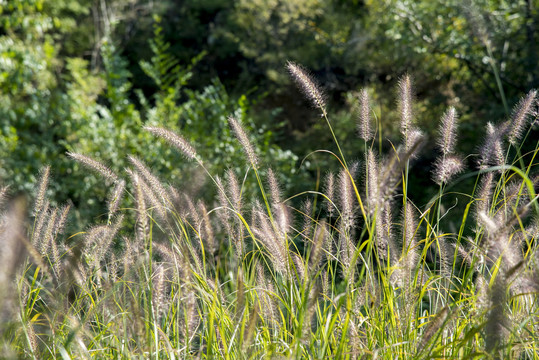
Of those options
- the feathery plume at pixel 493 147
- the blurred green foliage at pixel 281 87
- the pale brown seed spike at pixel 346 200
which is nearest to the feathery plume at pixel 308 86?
the pale brown seed spike at pixel 346 200

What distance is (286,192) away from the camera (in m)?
5.07

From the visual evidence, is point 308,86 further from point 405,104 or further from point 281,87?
point 281,87

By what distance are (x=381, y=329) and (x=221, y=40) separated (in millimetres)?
10148

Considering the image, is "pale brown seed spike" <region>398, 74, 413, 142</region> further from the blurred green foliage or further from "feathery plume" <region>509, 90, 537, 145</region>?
the blurred green foliage

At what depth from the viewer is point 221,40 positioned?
11.0 metres

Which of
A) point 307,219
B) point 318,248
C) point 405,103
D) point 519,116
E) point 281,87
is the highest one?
point 405,103

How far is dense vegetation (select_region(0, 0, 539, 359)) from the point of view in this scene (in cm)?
143

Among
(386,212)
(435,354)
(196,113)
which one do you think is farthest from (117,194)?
(196,113)

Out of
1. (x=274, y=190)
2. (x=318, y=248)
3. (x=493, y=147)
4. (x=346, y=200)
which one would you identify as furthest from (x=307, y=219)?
(x=318, y=248)

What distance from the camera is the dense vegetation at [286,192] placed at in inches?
56.4

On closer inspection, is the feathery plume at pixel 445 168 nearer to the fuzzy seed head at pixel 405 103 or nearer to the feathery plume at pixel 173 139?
the fuzzy seed head at pixel 405 103

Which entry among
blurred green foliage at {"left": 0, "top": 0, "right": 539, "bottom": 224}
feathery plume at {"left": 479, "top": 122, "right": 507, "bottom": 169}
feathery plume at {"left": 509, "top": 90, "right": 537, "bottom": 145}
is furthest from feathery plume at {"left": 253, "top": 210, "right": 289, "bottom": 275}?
blurred green foliage at {"left": 0, "top": 0, "right": 539, "bottom": 224}

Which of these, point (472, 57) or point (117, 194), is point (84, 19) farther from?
point (117, 194)

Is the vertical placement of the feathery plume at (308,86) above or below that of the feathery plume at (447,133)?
above
